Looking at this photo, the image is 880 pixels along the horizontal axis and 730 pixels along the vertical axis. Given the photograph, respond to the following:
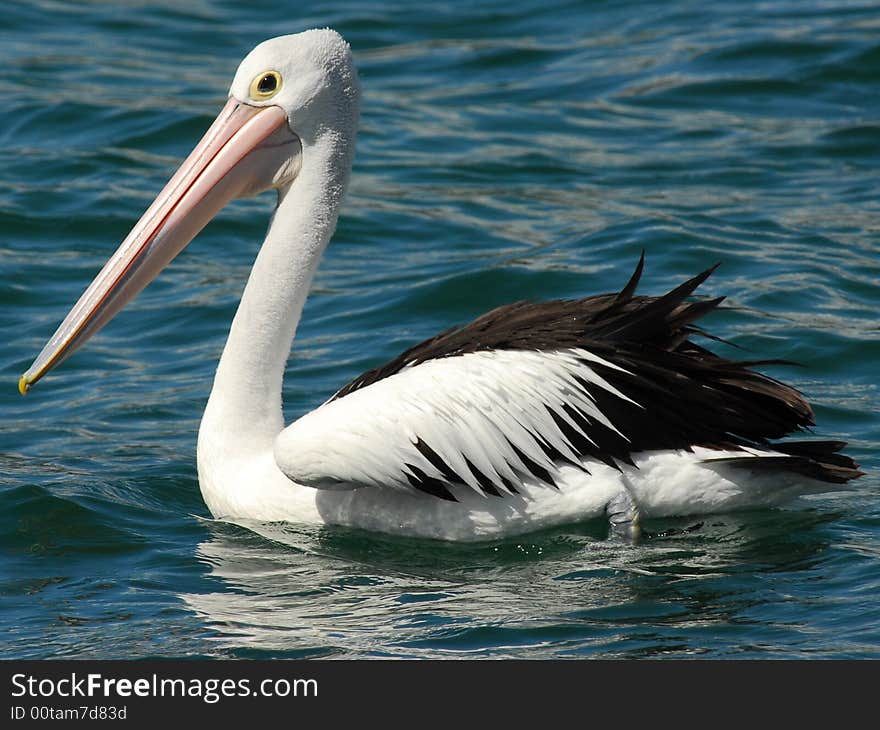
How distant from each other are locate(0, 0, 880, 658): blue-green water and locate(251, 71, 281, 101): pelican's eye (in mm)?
1579

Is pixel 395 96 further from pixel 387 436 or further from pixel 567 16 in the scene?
pixel 387 436

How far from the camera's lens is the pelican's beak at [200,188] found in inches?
234

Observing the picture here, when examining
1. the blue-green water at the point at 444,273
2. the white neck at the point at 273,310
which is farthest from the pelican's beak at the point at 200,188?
the blue-green water at the point at 444,273

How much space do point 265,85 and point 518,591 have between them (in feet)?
6.84

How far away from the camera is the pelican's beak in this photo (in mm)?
5945

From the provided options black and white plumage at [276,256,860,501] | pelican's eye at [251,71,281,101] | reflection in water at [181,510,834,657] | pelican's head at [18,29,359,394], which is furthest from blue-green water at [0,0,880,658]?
pelican's eye at [251,71,281,101]

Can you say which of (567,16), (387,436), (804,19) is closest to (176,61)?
(567,16)

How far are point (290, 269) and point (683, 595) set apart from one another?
191 cm

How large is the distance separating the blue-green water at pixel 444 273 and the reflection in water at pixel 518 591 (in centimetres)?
1

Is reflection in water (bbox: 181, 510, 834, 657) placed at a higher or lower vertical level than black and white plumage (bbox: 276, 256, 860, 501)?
lower

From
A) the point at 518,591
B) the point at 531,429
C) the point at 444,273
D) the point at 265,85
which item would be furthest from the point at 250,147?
the point at 444,273

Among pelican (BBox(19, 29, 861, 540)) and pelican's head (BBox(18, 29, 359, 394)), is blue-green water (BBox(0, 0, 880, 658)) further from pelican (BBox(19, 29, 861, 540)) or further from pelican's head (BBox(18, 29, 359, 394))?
pelican's head (BBox(18, 29, 359, 394))

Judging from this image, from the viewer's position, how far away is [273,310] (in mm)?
6023
